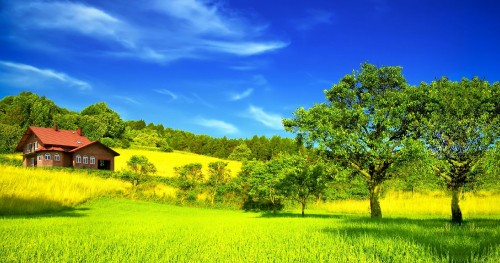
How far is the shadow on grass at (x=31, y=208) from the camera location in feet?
84.1

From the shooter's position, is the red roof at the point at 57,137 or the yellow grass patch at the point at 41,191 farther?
the red roof at the point at 57,137

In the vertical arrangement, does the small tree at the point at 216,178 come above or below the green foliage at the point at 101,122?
below

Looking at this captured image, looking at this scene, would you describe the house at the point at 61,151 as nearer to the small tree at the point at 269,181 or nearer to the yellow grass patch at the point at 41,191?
the yellow grass patch at the point at 41,191

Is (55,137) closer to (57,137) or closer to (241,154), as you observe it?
(57,137)

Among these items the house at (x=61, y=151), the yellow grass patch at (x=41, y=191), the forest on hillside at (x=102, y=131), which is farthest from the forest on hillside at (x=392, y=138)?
the forest on hillside at (x=102, y=131)

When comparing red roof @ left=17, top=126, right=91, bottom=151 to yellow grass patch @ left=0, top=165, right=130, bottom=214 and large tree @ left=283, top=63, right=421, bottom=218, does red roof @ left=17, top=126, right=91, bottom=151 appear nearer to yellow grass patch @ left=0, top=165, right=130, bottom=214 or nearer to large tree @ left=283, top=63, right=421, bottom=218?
yellow grass patch @ left=0, top=165, right=130, bottom=214

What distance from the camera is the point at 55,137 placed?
83188mm

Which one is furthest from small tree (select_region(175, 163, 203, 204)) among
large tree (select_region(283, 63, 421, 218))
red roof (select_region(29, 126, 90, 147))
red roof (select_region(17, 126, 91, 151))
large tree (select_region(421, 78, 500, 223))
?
red roof (select_region(29, 126, 90, 147))

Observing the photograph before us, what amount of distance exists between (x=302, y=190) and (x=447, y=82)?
15.6m

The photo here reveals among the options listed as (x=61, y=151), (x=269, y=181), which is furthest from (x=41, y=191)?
(x=61, y=151)

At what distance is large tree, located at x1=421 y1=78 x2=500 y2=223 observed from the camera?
21375 mm

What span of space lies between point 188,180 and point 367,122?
88.0 ft

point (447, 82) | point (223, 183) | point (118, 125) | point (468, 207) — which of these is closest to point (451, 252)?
point (447, 82)

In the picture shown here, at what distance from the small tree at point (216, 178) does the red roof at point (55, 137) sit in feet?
162
